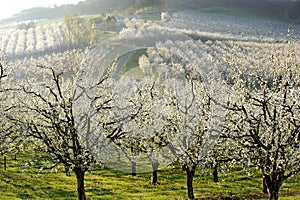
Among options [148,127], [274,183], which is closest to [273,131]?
[274,183]

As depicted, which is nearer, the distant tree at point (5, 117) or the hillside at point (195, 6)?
the distant tree at point (5, 117)

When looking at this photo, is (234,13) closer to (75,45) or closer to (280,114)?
(75,45)

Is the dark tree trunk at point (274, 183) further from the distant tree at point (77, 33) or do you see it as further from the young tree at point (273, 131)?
the distant tree at point (77, 33)

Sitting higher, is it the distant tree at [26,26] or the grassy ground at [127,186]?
the distant tree at [26,26]

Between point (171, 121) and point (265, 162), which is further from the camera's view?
Answer: point (171, 121)

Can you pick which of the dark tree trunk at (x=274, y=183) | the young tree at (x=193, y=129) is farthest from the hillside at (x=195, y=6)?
the dark tree trunk at (x=274, y=183)

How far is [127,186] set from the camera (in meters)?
24.3

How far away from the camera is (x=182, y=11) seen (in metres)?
146

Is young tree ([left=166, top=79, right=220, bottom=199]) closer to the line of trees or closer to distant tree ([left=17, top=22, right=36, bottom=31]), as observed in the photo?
the line of trees

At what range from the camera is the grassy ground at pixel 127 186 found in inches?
840

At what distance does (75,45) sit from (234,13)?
256ft

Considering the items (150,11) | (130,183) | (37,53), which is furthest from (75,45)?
(130,183)

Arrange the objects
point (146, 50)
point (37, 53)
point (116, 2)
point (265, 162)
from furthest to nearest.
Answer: point (116, 2) → point (37, 53) → point (146, 50) → point (265, 162)

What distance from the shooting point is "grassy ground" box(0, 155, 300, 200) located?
21.3m
